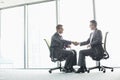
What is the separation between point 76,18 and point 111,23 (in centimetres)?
135

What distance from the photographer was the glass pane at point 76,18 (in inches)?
290

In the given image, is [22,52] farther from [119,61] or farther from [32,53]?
[119,61]

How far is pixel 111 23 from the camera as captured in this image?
7.07m

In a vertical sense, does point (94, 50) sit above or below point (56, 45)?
below

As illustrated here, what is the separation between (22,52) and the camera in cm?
868

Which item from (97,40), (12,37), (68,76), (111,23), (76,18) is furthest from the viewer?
(12,37)

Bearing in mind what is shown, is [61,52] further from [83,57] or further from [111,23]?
[111,23]

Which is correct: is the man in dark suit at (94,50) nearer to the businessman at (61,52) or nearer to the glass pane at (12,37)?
the businessman at (61,52)

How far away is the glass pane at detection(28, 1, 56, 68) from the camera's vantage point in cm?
830

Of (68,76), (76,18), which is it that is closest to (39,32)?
(76,18)

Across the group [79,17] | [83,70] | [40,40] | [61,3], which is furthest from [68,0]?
[83,70]

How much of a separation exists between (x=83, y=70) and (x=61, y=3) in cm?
394

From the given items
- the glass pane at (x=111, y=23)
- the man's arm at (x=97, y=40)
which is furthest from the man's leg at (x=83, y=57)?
the glass pane at (x=111, y=23)

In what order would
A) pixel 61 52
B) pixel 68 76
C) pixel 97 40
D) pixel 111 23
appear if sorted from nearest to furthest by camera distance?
1. pixel 68 76
2. pixel 97 40
3. pixel 61 52
4. pixel 111 23
